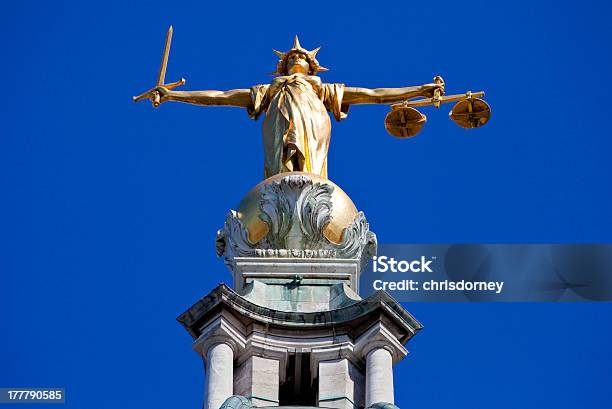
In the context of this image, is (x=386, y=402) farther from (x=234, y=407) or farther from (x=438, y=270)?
(x=438, y=270)

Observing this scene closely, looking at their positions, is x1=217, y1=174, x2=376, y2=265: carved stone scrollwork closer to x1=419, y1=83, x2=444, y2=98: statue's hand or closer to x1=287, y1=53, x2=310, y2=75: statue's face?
x1=419, y1=83, x2=444, y2=98: statue's hand

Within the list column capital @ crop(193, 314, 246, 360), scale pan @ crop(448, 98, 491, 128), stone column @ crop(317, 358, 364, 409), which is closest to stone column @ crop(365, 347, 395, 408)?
stone column @ crop(317, 358, 364, 409)

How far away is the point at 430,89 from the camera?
57.7m

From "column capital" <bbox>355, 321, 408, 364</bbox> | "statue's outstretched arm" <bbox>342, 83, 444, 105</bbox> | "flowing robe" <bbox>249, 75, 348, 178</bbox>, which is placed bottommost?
"column capital" <bbox>355, 321, 408, 364</bbox>

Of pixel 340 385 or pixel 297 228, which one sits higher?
pixel 297 228

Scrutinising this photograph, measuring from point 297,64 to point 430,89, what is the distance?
2.93 m

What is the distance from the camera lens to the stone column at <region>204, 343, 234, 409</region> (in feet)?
166

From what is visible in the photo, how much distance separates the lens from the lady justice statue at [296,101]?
56.4 meters

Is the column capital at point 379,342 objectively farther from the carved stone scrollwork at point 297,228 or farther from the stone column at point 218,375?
the carved stone scrollwork at point 297,228

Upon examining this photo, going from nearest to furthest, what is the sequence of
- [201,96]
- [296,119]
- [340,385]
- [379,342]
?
[340,385] < [379,342] < [296,119] < [201,96]

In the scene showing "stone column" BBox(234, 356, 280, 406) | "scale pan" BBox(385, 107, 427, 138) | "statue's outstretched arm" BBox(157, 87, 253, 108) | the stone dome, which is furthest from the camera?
"statue's outstretched arm" BBox(157, 87, 253, 108)

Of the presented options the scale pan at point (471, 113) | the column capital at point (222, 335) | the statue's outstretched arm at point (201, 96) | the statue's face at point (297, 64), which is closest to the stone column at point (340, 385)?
the column capital at point (222, 335)

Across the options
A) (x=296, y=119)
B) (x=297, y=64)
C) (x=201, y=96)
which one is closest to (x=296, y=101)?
(x=296, y=119)

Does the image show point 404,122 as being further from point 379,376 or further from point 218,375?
point 218,375
